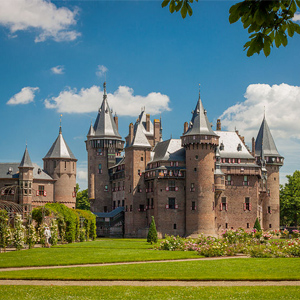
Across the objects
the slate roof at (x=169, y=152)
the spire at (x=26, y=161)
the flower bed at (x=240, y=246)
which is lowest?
the flower bed at (x=240, y=246)

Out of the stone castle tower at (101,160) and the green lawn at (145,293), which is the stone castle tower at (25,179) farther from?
the green lawn at (145,293)

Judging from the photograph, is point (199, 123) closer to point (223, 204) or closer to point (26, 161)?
point (223, 204)

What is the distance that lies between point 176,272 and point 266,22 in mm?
16431

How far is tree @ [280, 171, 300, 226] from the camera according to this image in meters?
89.0

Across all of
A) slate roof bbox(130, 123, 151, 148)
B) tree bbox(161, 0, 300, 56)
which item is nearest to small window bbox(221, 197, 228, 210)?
slate roof bbox(130, 123, 151, 148)

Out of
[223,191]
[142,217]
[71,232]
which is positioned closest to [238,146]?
[223,191]

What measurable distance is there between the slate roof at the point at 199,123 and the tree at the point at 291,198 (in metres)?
23.6

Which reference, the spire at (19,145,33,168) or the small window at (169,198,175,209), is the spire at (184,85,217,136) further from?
the spire at (19,145,33,168)


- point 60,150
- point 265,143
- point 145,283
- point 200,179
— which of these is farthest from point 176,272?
→ point 265,143

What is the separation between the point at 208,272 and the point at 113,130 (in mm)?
66661

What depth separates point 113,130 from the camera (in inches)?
3455

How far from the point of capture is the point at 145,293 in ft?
53.3

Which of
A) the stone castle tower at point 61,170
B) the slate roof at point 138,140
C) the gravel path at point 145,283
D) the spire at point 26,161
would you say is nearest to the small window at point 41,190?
the stone castle tower at point 61,170

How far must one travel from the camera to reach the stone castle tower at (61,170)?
75.1m
